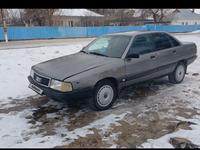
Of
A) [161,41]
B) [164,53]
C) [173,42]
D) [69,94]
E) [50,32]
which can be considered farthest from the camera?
[50,32]

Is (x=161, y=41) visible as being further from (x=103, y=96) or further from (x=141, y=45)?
(x=103, y=96)

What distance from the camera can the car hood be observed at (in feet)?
15.5

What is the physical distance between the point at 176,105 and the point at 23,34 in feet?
78.4

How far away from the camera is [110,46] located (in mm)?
5703

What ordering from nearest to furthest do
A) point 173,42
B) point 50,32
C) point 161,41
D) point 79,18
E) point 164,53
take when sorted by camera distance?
1. point 164,53
2. point 161,41
3. point 173,42
4. point 50,32
5. point 79,18

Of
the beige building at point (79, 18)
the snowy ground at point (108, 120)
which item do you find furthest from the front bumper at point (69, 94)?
the beige building at point (79, 18)

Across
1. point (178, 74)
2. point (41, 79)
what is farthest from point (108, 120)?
point (178, 74)

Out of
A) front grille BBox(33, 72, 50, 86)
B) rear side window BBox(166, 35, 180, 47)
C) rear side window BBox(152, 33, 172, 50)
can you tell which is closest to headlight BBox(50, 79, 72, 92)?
front grille BBox(33, 72, 50, 86)

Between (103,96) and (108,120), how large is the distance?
2.01 feet

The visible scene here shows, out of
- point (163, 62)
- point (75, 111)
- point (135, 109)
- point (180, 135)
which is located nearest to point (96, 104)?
point (75, 111)

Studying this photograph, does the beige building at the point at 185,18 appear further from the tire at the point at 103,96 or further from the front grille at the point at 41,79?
the front grille at the point at 41,79

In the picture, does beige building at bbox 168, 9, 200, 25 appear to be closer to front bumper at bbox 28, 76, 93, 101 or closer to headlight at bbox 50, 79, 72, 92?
front bumper at bbox 28, 76, 93, 101

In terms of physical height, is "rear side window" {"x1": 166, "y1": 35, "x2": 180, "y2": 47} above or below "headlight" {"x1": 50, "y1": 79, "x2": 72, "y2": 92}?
above

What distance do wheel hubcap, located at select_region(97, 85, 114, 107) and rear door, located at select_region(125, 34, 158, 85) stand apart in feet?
1.76
